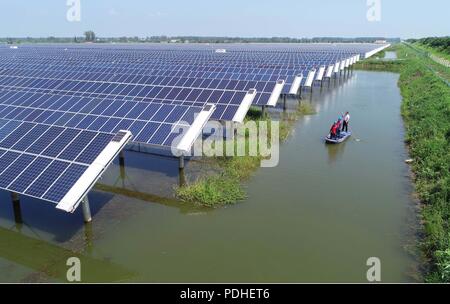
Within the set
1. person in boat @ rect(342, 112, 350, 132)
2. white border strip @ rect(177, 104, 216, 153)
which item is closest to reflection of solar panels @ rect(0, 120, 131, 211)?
white border strip @ rect(177, 104, 216, 153)

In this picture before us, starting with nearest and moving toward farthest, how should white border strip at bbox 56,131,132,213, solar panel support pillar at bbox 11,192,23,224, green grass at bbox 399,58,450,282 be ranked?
green grass at bbox 399,58,450,282 → white border strip at bbox 56,131,132,213 → solar panel support pillar at bbox 11,192,23,224

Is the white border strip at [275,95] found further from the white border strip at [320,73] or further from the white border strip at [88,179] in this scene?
the white border strip at [320,73]

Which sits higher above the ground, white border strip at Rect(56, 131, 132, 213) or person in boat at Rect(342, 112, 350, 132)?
person in boat at Rect(342, 112, 350, 132)

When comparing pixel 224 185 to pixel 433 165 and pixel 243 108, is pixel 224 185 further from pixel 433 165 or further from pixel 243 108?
pixel 433 165

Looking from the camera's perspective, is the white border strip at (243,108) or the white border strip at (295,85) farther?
the white border strip at (295,85)

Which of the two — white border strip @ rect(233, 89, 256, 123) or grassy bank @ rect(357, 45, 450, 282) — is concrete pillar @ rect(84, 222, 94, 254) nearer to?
grassy bank @ rect(357, 45, 450, 282)

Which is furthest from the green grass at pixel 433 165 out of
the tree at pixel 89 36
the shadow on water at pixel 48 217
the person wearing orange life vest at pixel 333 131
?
the tree at pixel 89 36

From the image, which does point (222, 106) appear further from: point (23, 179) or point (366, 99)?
point (366, 99)
